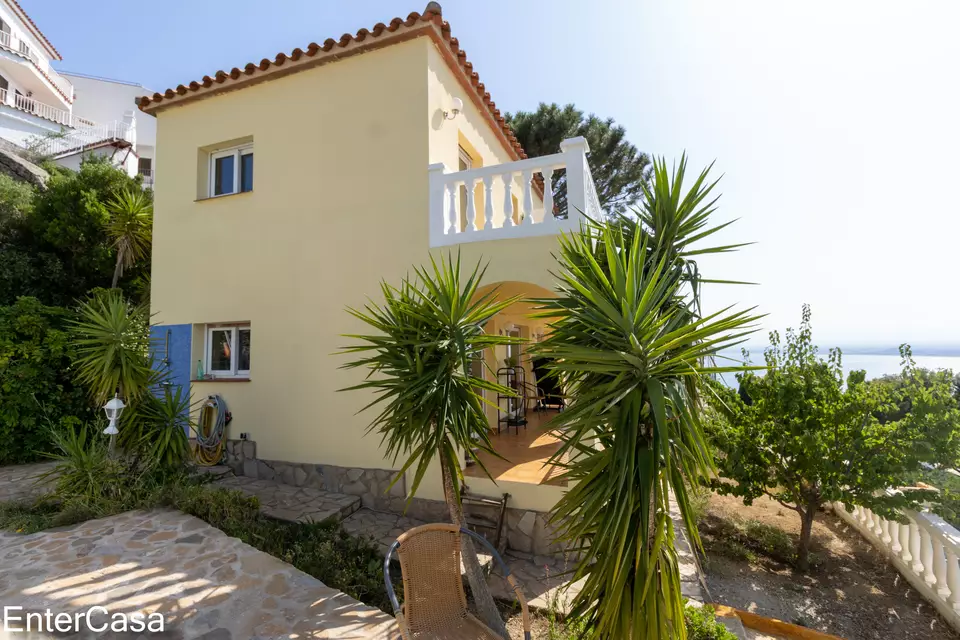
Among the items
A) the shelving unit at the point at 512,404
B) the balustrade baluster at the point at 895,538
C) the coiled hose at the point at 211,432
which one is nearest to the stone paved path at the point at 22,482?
the coiled hose at the point at 211,432

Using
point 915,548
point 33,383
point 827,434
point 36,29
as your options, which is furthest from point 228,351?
point 36,29

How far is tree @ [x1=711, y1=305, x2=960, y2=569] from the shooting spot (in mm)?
5367

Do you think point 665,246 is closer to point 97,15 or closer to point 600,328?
point 600,328

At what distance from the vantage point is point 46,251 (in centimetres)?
1186

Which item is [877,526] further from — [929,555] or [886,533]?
[929,555]

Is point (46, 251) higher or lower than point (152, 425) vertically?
higher

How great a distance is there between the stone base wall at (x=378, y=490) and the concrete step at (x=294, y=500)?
0.15 m

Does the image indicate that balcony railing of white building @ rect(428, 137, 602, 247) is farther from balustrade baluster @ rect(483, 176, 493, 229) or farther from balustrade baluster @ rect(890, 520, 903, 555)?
balustrade baluster @ rect(890, 520, 903, 555)

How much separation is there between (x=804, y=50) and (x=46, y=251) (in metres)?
17.2

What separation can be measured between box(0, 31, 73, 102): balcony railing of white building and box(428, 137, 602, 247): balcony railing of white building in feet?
116

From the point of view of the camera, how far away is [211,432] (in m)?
8.22

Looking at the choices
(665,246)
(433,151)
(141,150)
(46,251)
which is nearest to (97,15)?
(46,251)

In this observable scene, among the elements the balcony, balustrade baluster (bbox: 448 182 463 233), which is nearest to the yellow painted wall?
balustrade baluster (bbox: 448 182 463 233)

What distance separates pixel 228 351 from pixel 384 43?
6.48 meters
